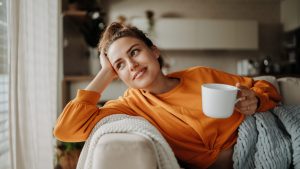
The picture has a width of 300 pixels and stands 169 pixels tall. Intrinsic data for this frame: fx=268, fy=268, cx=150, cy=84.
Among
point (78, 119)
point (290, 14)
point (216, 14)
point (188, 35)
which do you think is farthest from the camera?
point (216, 14)

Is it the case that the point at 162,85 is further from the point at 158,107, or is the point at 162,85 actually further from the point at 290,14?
the point at 290,14

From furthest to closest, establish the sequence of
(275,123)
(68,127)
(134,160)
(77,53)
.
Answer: (77,53)
(275,123)
(68,127)
(134,160)

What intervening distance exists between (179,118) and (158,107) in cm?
9

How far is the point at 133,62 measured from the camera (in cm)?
99

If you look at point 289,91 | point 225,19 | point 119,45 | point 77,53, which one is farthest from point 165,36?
point 119,45

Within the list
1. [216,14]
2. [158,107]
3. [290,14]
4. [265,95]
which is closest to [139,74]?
[158,107]

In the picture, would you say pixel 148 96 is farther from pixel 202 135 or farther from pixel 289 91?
pixel 289 91

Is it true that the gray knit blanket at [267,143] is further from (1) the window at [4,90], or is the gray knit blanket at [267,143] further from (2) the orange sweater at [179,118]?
(1) the window at [4,90]

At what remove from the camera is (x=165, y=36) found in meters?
3.71

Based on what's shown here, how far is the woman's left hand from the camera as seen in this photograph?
0.93 meters

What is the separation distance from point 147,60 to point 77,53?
2.82m

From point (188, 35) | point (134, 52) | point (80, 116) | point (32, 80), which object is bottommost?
point (80, 116)

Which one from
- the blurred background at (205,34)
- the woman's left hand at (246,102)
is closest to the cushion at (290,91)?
the woman's left hand at (246,102)

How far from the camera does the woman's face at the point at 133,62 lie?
100cm
